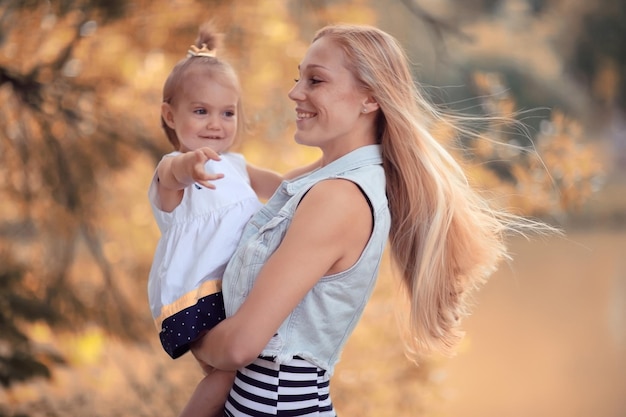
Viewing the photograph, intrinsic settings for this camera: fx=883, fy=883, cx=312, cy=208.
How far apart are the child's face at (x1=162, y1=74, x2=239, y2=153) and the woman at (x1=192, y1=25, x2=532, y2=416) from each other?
219 millimetres

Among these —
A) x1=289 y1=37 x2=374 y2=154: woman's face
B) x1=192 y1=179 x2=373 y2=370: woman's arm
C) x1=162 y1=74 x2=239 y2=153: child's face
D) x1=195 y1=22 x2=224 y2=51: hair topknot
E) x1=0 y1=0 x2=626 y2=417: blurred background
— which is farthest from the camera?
x1=0 y1=0 x2=626 y2=417: blurred background

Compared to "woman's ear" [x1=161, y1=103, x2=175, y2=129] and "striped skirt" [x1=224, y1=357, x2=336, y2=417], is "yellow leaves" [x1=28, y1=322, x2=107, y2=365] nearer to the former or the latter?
"woman's ear" [x1=161, y1=103, x2=175, y2=129]

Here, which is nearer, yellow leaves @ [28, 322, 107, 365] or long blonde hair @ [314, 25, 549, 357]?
long blonde hair @ [314, 25, 549, 357]

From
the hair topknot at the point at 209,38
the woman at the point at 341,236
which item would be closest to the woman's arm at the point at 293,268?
the woman at the point at 341,236

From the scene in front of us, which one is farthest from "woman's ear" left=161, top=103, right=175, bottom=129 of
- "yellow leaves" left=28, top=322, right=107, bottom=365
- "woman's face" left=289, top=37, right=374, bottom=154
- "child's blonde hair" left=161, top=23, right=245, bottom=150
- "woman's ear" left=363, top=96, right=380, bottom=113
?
"yellow leaves" left=28, top=322, right=107, bottom=365

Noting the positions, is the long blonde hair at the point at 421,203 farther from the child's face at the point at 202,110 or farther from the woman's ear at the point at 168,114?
the woman's ear at the point at 168,114

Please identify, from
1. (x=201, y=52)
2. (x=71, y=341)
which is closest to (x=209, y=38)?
(x=201, y=52)

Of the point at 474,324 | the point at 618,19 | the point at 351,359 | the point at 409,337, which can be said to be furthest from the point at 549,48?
the point at 409,337

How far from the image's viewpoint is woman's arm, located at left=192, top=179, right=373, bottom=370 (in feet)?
4.82

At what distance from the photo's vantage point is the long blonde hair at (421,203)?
162 centimetres

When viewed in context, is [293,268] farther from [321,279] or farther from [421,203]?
[421,203]

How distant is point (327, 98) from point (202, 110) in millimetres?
313

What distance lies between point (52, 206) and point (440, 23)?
1.97 meters

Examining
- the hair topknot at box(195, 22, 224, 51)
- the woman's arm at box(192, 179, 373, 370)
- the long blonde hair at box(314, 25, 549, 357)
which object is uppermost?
the hair topknot at box(195, 22, 224, 51)
